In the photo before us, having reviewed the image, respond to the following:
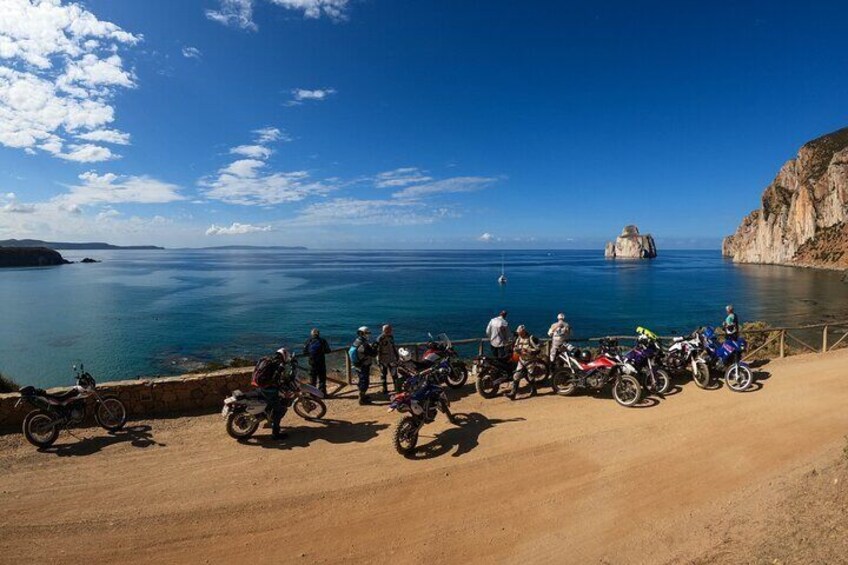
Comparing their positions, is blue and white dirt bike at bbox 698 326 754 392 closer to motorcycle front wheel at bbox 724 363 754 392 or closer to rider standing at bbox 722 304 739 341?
motorcycle front wheel at bbox 724 363 754 392

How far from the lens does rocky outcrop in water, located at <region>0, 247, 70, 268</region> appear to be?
14075 centimetres

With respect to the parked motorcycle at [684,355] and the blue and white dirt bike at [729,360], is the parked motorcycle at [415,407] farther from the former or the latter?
the blue and white dirt bike at [729,360]

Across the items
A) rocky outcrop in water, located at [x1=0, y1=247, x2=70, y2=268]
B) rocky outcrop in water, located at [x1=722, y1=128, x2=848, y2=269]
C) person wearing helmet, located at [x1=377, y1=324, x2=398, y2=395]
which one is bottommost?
person wearing helmet, located at [x1=377, y1=324, x2=398, y2=395]

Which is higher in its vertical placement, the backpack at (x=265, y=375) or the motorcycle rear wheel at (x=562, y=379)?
the backpack at (x=265, y=375)

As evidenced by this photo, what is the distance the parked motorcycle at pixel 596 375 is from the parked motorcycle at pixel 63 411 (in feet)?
28.3

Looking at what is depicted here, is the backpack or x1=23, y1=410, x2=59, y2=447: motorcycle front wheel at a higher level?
the backpack

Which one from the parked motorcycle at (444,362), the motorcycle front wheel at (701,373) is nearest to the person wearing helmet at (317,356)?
the parked motorcycle at (444,362)

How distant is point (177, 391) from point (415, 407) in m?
4.95

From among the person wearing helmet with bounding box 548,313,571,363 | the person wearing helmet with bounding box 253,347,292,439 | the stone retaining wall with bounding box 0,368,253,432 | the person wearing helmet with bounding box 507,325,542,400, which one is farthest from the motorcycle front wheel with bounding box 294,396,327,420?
the person wearing helmet with bounding box 548,313,571,363

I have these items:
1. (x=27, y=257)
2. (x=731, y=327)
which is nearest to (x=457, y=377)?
(x=731, y=327)

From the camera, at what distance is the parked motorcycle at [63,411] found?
285 inches

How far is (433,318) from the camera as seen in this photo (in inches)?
1710

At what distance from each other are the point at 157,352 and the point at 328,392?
83.7 ft

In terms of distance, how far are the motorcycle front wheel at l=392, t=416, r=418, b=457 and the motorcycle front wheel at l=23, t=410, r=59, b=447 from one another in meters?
5.56
